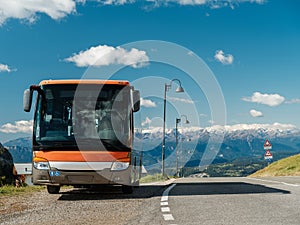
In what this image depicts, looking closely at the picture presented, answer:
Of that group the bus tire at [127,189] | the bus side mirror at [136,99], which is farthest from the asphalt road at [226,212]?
the bus side mirror at [136,99]

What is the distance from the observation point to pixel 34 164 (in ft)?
39.3

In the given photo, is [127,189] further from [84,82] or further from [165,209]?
[165,209]

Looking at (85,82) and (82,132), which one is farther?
(85,82)

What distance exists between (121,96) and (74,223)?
5.44 meters

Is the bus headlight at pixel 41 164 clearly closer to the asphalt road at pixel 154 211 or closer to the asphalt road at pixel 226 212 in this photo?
the asphalt road at pixel 154 211

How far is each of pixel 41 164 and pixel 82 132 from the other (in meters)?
1.37

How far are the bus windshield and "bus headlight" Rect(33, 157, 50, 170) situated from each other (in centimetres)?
36

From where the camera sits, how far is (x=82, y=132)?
12.0 m

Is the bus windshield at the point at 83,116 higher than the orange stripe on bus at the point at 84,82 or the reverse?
the reverse

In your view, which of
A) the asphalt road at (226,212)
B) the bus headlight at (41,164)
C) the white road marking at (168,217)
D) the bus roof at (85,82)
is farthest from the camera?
the bus roof at (85,82)

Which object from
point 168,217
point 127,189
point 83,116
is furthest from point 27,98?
point 168,217

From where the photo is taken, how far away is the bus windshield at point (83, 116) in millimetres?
11906

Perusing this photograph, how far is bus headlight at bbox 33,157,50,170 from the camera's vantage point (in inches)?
465

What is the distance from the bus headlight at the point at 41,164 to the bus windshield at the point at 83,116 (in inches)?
14.1
